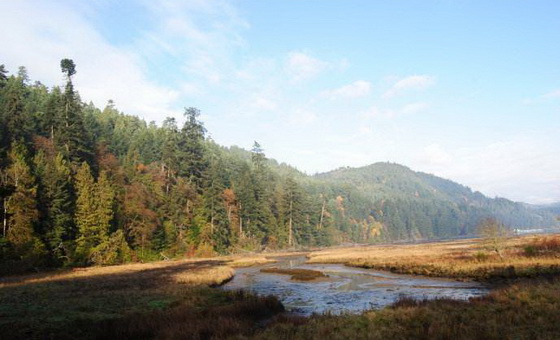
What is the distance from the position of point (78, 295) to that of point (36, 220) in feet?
94.4

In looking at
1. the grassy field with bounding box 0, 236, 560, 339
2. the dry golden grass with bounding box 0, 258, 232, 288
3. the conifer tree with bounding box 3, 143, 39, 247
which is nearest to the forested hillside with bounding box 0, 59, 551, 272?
the conifer tree with bounding box 3, 143, 39, 247

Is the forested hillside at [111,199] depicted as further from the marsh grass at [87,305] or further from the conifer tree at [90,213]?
the marsh grass at [87,305]

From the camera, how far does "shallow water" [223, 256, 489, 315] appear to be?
21.0 m

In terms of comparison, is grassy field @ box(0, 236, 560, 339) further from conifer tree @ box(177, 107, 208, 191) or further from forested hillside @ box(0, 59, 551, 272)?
conifer tree @ box(177, 107, 208, 191)

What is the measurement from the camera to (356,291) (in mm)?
→ 26453

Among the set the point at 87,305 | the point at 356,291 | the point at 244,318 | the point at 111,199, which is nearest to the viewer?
the point at 244,318

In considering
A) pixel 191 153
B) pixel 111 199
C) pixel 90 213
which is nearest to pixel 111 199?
pixel 111 199

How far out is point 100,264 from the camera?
5278 centimetres

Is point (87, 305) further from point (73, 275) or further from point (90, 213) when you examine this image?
point (90, 213)

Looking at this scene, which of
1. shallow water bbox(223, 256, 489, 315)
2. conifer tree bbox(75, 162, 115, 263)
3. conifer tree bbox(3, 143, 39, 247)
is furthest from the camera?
conifer tree bbox(75, 162, 115, 263)

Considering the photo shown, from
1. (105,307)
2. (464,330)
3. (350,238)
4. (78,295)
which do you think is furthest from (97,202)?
(350,238)

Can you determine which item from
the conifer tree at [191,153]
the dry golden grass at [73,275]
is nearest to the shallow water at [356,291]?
the dry golden grass at [73,275]

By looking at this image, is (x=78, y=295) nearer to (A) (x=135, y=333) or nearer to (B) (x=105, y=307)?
(B) (x=105, y=307)

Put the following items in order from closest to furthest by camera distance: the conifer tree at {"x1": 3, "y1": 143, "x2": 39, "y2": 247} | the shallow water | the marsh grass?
the marsh grass, the shallow water, the conifer tree at {"x1": 3, "y1": 143, "x2": 39, "y2": 247}
